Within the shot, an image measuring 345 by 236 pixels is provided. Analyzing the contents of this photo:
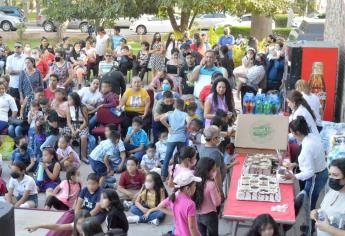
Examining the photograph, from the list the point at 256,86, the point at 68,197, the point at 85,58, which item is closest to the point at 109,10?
the point at 85,58

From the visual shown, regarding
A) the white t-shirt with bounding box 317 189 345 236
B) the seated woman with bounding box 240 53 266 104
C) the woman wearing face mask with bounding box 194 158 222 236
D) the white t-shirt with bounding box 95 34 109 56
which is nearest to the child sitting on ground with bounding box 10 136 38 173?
the woman wearing face mask with bounding box 194 158 222 236

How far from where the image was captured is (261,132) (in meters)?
8.73

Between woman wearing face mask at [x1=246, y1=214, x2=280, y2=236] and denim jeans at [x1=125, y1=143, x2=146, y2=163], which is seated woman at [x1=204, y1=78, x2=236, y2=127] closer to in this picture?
denim jeans at [x1=125, y1=143, x2=146, y2=163]

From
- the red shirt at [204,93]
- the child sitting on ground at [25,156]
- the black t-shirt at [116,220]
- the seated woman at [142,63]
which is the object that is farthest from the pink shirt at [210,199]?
the seated woman at [142,63]

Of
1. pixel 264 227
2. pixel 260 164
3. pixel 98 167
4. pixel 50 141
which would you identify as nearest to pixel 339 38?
pixel 98 167

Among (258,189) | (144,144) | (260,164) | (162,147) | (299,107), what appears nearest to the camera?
(258,189)

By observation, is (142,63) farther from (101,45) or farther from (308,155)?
(308,155)

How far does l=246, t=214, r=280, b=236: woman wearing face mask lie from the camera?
5598 millimetres

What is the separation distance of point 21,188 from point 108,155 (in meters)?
1.71

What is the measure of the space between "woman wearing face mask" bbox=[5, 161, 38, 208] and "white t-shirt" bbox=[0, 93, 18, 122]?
317 centimetres

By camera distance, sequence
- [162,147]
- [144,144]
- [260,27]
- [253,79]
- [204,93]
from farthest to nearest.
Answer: [260,27]
[253,79]
[204,93]
[144,144]
[162,147]

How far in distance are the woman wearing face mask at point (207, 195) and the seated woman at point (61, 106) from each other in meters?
5.07

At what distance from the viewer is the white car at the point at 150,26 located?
116 ft

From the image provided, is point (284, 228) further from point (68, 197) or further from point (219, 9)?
point (219, 9)
